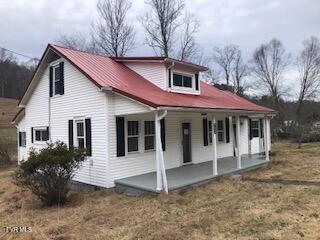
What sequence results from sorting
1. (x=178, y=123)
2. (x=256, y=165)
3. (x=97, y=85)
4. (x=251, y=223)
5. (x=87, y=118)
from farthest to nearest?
(x=256, y=165) → (x=178, y=123) → (x=87, y=118) → (x=97, y=85) → (x=251, y=223)

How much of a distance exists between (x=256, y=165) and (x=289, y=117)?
1172 inches

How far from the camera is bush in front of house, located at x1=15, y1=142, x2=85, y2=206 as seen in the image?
405 inches

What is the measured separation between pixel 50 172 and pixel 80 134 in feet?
11.0

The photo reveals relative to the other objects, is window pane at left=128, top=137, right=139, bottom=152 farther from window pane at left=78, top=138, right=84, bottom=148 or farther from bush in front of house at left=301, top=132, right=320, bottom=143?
bush in front of house at left=301, top=132, right=320, bottom=143

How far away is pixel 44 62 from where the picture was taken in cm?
1548

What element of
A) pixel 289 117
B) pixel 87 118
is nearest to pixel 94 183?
pixel 87 118

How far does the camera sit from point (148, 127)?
45.2 feet

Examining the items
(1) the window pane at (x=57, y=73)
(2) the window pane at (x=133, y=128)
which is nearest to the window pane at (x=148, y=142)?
(2) the window pane at (x=133, y=128)

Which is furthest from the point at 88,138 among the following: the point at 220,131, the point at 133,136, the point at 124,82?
the point at 220,131

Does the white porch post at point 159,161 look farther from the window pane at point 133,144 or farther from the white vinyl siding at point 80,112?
the window pane at point 133,144

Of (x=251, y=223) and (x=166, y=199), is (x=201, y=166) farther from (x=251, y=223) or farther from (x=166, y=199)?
(x=251, y=223)

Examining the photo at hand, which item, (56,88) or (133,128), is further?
(56,88)

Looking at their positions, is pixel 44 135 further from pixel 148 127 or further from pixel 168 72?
pixel 168 72

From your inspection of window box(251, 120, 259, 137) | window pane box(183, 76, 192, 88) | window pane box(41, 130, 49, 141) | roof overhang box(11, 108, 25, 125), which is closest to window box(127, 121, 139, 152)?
window pane box(183, 76, 192, 88)
